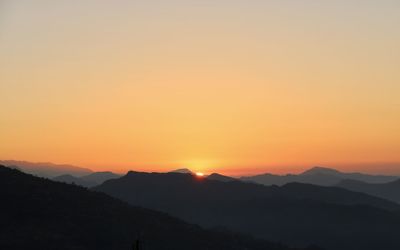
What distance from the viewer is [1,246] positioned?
79938 millimetres

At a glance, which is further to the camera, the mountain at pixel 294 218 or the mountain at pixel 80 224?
the mountain at pixel 294 218

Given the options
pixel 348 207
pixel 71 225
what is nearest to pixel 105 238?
pixel 71 225

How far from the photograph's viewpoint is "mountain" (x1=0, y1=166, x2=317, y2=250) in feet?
288

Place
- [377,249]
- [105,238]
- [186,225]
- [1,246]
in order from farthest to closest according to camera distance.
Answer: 1. [377,249]
2. [186,225]
3. [105,238]
4. [1,246]

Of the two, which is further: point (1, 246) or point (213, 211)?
point (213, 211)

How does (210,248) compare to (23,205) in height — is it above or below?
below

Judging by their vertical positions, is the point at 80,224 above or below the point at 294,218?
above

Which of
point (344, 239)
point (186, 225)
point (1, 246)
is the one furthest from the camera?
point (344, 239)

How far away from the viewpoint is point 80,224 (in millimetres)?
95812

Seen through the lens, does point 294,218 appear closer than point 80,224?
No

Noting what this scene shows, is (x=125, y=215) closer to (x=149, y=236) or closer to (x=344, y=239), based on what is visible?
(x=149, y=236)

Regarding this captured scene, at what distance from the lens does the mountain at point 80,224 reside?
288 ft

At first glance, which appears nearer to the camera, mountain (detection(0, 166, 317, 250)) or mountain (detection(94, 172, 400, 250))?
mountain (detection(0, 166, 317, 250))

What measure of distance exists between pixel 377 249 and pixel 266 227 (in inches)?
1441
